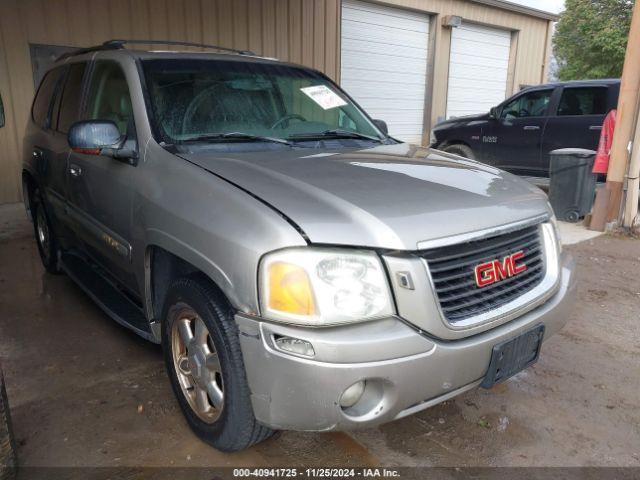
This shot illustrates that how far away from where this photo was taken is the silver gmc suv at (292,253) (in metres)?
1.84

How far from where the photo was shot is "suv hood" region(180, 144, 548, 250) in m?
1.92

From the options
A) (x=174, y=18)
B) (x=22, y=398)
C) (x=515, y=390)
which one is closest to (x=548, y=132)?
(x=174, y=18)

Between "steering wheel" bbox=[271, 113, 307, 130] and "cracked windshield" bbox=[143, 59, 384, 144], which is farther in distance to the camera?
"steering wheel" bbox=[271, 113, 307, 130]

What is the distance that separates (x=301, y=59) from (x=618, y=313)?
750 cm

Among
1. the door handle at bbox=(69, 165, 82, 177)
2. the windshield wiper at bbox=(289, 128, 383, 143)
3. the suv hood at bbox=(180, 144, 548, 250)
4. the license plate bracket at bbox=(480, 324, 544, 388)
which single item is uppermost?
the windshield wiper at bbox=(289, 128, 383, 143)

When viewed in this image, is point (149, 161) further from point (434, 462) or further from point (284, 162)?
point (434, 462)

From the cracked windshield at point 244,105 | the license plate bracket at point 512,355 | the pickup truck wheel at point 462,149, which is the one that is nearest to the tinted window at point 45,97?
the cracked windshield at point 244,105

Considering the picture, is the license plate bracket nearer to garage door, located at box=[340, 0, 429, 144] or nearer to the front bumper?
the front bumper

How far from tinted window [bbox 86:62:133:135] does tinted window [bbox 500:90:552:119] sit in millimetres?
7385

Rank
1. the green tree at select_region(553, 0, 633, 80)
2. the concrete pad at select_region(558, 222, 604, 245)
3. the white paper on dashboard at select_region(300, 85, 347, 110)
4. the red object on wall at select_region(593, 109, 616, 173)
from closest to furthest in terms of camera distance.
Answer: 1. the white paper on dashboard at select_region(300, 85, 347, 110)
2. the concrete pad at select_region(558, 222, 604, 245)
3. the red object on wall at select_region(593, 109, 616, 173)
4. the green tree at select_region(553, 0, 633, 80)

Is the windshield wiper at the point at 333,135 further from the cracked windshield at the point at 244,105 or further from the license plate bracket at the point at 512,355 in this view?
the license plate bracket at the point at 512,355

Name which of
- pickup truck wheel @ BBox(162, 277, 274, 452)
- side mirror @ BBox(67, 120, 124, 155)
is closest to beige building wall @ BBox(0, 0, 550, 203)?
side mirror @ BBox(67, 120, 124, 155)

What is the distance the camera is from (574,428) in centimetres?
263

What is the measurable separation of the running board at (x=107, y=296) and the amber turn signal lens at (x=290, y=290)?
1.17 m
